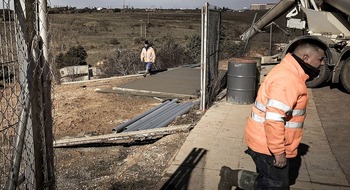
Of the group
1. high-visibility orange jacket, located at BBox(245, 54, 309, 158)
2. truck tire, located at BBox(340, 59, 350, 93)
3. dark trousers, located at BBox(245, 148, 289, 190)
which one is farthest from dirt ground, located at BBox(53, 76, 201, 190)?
truck tire, located at BBox(340, 59, 350, 93)

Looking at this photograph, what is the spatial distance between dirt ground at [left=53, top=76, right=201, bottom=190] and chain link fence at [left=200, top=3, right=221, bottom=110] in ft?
2.03

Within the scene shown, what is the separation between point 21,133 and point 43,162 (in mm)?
295

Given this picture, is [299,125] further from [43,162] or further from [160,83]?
[160,83]

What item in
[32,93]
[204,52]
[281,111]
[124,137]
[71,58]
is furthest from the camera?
[71,58]

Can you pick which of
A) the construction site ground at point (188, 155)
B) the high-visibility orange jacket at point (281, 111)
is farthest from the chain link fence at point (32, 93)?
the construction site ground at point (188, 155)

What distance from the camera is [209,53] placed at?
8.77m

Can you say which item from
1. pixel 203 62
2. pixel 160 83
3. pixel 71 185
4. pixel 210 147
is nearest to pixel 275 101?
pixel 210 147

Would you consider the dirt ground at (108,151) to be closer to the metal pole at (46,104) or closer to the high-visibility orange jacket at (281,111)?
the high-visibility orange jacket at (281,111)

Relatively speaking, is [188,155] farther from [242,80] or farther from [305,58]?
[242,80]

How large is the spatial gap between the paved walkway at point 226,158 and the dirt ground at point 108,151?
25cm

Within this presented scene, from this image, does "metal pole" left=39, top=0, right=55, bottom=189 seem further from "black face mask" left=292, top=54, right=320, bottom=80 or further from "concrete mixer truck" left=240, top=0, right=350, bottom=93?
"concrete mixer truck" left=240, top=0, right=350, bottom=93

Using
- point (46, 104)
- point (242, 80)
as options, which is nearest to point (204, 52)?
point (242, 80)

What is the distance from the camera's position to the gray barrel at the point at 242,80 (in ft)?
28.8

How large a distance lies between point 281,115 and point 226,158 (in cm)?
265
